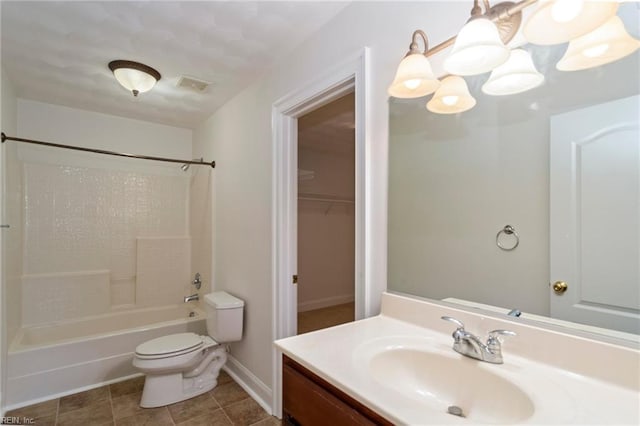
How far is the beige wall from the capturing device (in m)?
2.10

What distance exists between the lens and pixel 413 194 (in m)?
1.32

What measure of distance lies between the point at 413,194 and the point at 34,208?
128 inches

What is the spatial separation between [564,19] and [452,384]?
1.05 m

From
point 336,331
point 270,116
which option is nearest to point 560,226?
point 336,331

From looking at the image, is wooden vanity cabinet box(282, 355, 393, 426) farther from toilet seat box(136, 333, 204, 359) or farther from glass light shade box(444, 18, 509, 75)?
toilet seat box(136, 333, 204, 359)

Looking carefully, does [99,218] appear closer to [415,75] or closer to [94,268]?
[94,268]

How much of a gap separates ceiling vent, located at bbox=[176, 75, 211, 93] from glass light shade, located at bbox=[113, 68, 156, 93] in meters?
0.19

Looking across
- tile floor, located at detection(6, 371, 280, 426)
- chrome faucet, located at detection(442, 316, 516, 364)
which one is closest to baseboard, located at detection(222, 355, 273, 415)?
tile floor, located at detection(6, 371, 280, 426)

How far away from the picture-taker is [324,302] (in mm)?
4695

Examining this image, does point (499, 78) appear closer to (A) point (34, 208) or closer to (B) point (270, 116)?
(B) point (270, 116)

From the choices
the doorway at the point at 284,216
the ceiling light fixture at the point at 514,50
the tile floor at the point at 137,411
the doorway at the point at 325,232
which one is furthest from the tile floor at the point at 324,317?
the ceiling light fixture at the point at 514,50

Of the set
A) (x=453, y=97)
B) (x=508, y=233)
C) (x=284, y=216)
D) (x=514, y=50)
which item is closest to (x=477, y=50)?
(x=514, y=50)

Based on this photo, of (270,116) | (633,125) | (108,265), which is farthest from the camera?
(108,265)

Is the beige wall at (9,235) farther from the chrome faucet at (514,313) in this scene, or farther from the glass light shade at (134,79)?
the chrome faucet at (514,313)
